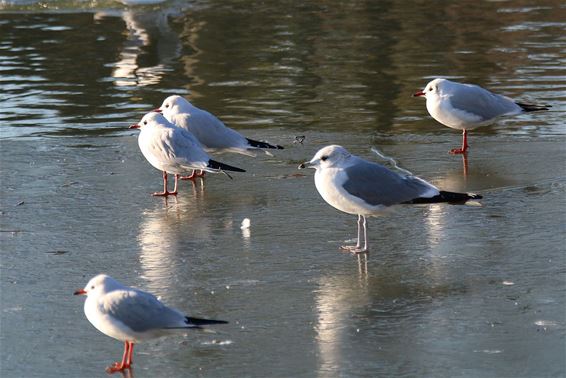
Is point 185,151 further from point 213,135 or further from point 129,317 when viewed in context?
point 129,317

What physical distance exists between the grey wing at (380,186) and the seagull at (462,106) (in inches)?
122

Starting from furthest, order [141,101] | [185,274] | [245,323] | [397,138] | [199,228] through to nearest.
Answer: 1. [141,101]
2. [397,138]
3. [199,228]
4. [185,274]
5. [245,323]

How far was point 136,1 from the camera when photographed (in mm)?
21859

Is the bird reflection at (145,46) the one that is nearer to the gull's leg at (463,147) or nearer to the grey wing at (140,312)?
the gull's leg at (463,147)

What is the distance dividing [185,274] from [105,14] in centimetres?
1467

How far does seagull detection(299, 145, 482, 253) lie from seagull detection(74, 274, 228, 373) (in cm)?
212

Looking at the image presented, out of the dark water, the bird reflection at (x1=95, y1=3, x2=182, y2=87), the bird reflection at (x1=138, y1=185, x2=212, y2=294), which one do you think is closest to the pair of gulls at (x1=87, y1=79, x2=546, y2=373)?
the dark water

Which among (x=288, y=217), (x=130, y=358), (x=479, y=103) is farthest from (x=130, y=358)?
(x=479, y=103)

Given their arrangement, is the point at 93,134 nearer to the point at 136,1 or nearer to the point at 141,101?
the point at 141,101

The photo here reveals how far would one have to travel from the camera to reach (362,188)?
25.8 feet

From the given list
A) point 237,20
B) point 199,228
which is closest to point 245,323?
point 199,228

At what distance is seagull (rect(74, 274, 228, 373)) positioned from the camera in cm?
589

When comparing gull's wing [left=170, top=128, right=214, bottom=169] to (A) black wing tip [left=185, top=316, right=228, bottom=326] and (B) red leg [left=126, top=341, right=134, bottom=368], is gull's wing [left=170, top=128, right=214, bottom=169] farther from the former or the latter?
(A) black wing tip [left=185, top=316, right=228, bottom=326]

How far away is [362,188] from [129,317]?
2458mm
